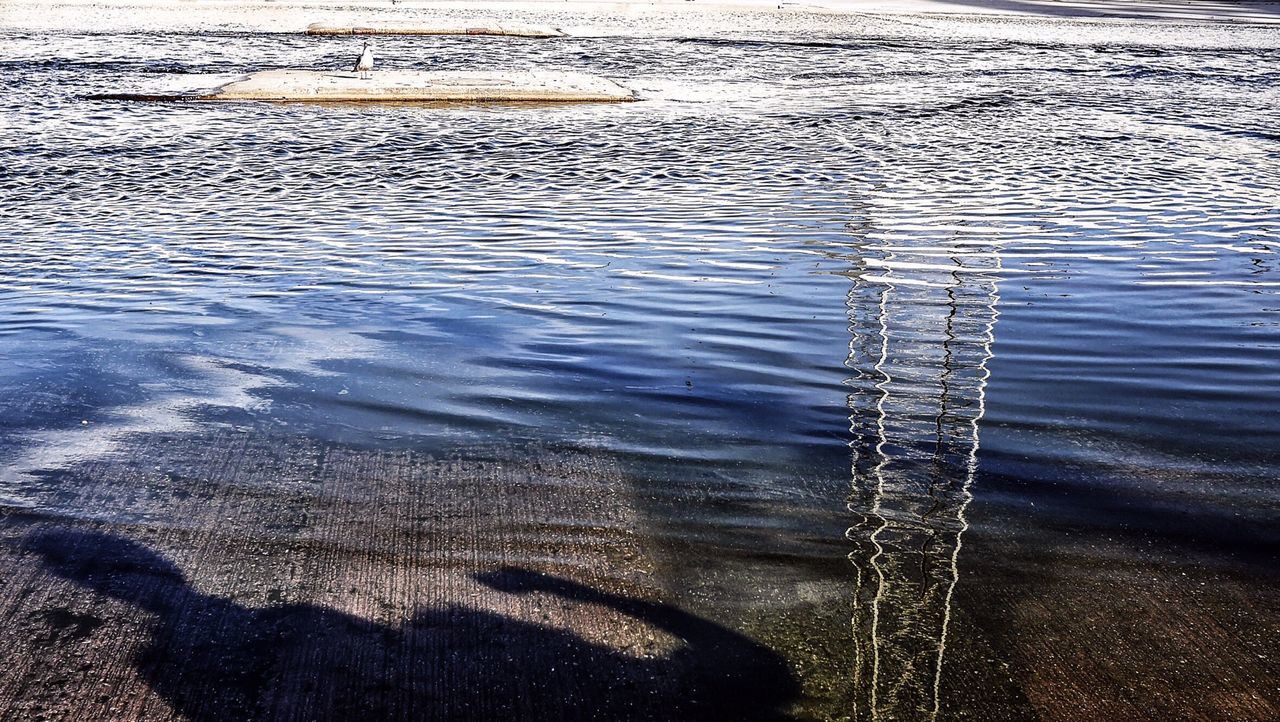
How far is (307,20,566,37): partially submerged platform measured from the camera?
77.8 feet

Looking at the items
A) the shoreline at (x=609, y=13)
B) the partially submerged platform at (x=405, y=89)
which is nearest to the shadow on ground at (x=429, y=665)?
the partially submerged platform at (x=405, y=89)

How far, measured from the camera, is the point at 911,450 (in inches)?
168

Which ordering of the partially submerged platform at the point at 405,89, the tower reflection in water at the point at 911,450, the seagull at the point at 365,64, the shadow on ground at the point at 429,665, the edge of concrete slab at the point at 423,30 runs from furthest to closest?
the edge of concrete slab at the point at 423,30 → the seagull at the point at 365,64 → the partially submerged platform at the point at 405,89 → the tower reflection in water at the point at 911,450 → the shadow on ground at the point at 429,665

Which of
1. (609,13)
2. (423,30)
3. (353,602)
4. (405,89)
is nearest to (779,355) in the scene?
(353,602)

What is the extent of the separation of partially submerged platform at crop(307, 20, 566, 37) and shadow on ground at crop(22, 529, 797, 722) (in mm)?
21674

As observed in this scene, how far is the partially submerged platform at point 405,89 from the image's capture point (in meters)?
14.1

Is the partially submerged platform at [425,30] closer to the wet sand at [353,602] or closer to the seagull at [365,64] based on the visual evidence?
the seagull at [365,64]

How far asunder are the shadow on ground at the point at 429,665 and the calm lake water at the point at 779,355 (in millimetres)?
161

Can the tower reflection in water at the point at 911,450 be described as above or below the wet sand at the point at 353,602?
below

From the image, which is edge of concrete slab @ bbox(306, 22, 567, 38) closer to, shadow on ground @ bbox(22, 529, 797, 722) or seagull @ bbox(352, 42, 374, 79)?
seagull @ bbox(352, 42, 374, 79)

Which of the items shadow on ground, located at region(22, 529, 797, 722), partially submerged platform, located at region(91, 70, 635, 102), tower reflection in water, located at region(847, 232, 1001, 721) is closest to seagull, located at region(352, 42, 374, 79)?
partially submerged platform, located at region(91, 70, 635, 102)

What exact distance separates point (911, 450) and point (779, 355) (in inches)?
44.8

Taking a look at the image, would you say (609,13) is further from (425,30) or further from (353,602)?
(353,602)

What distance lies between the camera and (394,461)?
13.5ft
